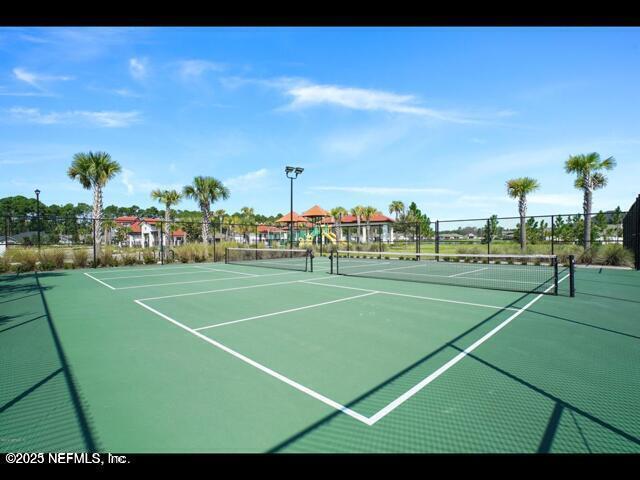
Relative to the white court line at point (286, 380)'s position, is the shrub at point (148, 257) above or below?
above

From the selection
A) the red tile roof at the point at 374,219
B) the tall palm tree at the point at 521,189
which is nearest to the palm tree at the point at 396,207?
the red tile roof at the point at 374,219

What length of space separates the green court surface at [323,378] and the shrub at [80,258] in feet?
39.0

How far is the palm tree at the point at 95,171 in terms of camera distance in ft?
80.9

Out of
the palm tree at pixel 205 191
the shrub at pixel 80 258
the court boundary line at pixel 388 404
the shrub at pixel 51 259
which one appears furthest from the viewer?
the palm tree at pixel 205 191

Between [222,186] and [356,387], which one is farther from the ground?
[222,186]

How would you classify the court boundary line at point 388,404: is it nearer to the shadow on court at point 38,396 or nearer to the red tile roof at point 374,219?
the shadow on court at point 38,396

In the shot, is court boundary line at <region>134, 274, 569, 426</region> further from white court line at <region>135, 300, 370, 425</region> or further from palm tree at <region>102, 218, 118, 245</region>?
palm tree at <region>102, 218, 118, 245</region>

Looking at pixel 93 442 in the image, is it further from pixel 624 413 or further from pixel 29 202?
pixel 29 202

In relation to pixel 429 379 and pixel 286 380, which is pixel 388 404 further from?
pixel 286 380

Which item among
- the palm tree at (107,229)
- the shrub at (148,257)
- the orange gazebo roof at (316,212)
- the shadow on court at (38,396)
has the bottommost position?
the shadow on court at (38,396)

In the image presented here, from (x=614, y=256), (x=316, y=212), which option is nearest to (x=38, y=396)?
(x=614, y=256)
